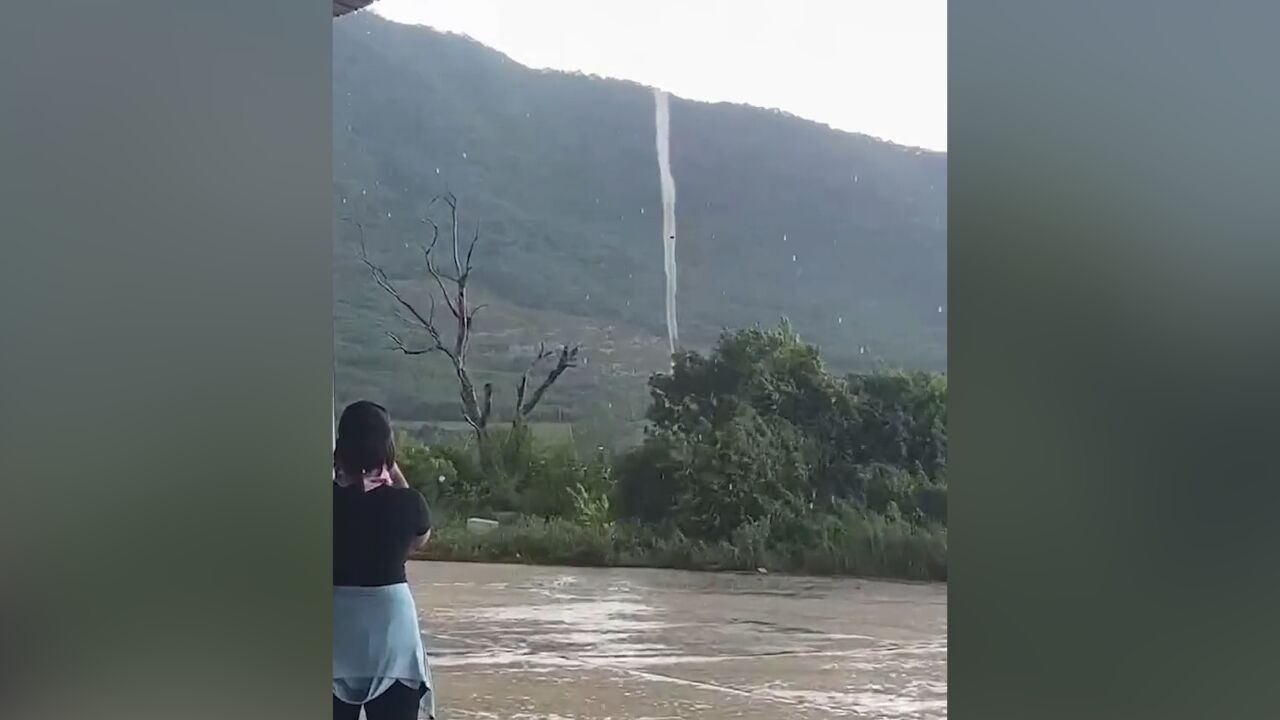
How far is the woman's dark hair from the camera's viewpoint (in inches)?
122

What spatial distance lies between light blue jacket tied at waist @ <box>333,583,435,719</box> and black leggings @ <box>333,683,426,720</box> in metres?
0.02

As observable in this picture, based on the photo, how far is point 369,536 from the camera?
298cm

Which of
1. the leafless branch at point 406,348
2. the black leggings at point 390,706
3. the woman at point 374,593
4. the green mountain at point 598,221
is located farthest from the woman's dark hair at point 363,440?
the black leggings at point 390,706

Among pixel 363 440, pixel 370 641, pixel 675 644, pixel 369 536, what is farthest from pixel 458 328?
pixel 675 644

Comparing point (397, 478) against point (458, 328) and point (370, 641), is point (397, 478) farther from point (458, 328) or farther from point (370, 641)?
point (458, 328)

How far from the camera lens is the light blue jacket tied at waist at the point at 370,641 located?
299cm

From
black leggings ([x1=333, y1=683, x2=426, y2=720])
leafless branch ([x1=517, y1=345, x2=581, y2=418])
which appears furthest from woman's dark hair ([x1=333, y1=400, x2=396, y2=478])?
black leggings ([x1=333, y1=683, x2=426, y2=720])

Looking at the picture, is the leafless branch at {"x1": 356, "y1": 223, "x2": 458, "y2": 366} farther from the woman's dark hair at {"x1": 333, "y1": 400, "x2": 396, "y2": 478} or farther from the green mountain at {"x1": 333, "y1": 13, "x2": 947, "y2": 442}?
the woman's dark hair at {"x1": 333, "y1": 400, "x2": 396, "y2": 478}

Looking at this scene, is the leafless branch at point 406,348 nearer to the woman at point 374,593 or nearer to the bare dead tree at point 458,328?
the bare dead tree at point 458,328

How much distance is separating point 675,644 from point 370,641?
1.11 metres

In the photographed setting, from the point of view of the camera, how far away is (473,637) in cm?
358
